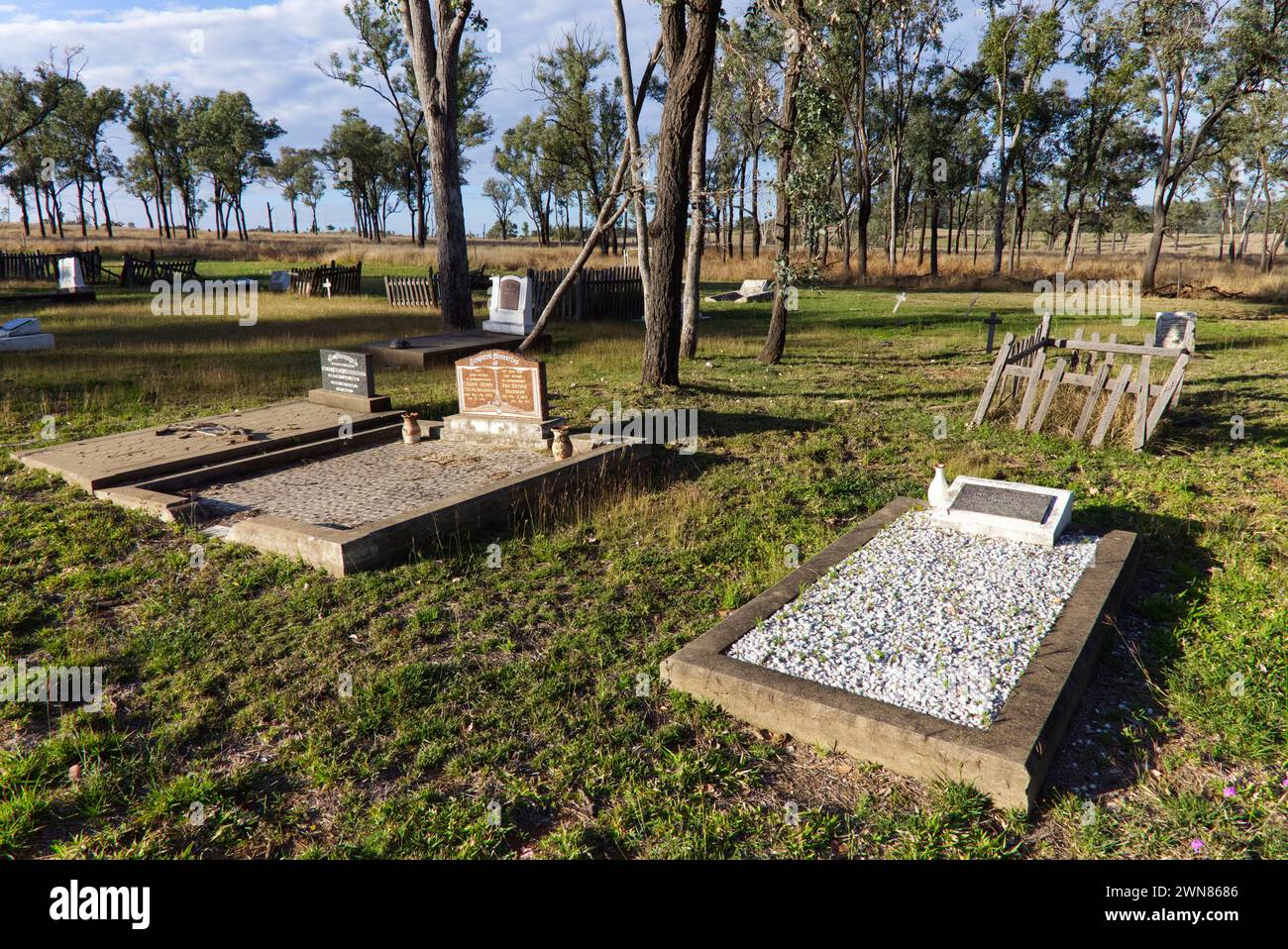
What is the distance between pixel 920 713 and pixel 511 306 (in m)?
16.6

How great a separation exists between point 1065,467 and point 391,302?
21275 mm

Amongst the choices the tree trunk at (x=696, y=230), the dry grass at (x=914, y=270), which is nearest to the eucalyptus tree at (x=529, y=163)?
the dry grass at (x=914, y=270)

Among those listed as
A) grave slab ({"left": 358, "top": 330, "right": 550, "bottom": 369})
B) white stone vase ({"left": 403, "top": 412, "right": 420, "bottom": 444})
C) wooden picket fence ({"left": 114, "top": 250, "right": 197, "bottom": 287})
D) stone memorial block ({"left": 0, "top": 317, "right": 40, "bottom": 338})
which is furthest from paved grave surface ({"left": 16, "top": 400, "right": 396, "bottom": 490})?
wooden picket fence ({"left": 114, "top": 250, "right": 197, "bottom": 287})

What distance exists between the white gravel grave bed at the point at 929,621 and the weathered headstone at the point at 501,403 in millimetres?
4645

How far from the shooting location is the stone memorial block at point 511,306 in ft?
61.6


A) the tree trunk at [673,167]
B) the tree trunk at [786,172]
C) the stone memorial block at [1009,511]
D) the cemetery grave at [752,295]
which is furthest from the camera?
the cemetery grave at [752,295]

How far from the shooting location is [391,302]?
Answer: 24938 mm

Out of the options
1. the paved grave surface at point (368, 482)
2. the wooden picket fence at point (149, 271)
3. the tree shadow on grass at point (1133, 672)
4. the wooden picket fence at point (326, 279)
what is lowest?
the tree shadow on grass at point (1133, 672)

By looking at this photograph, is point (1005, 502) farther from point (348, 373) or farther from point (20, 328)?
point (20, 328)

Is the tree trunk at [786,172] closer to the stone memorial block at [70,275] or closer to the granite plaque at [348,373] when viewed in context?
the granite plaque at [348,373]

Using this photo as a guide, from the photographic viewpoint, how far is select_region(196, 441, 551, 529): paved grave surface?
24.3 feet

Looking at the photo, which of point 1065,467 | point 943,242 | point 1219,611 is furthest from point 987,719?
point 943,242

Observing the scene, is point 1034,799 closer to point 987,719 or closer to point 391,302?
point 987,719
